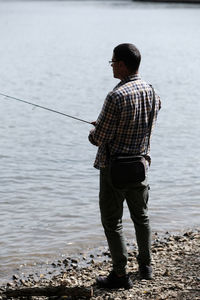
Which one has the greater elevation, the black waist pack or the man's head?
the man's head

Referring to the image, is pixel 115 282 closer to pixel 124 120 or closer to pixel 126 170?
pixel 126 170

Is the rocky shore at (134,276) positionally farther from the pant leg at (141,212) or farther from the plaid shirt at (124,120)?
the plaid shirt at (124,120)

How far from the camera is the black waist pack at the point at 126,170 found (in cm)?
509

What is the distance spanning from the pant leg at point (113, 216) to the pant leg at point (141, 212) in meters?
0.09

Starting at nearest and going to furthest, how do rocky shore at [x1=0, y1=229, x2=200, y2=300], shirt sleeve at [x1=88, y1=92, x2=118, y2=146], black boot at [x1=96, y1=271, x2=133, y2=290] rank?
1. shirt sleeve at [x1=88, y1=92, x2=118, y2=146]
2. rocky shore at [x1=0, y1=229, x2=200, y2=300]
3. black boot at [x1=96, y1=271, x2=133, y2=290]

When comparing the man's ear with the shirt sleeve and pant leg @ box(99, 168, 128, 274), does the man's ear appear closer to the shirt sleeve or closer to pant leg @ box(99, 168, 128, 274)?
the shirt sleeve

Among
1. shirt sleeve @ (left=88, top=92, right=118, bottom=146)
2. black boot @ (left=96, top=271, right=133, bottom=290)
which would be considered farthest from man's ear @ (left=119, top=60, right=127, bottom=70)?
black boot @ (left=96, top=271, right=133, bottom=290)

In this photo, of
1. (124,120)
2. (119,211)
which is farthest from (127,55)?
(119,211)

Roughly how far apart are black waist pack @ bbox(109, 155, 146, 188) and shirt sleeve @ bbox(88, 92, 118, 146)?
0.17m

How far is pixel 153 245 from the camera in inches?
275

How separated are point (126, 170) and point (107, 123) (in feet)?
1.26

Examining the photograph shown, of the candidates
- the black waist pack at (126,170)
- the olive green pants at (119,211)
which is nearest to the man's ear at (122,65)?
the black waist pack at (126,170)

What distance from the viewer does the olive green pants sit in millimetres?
5219

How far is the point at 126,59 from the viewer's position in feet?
16.6
